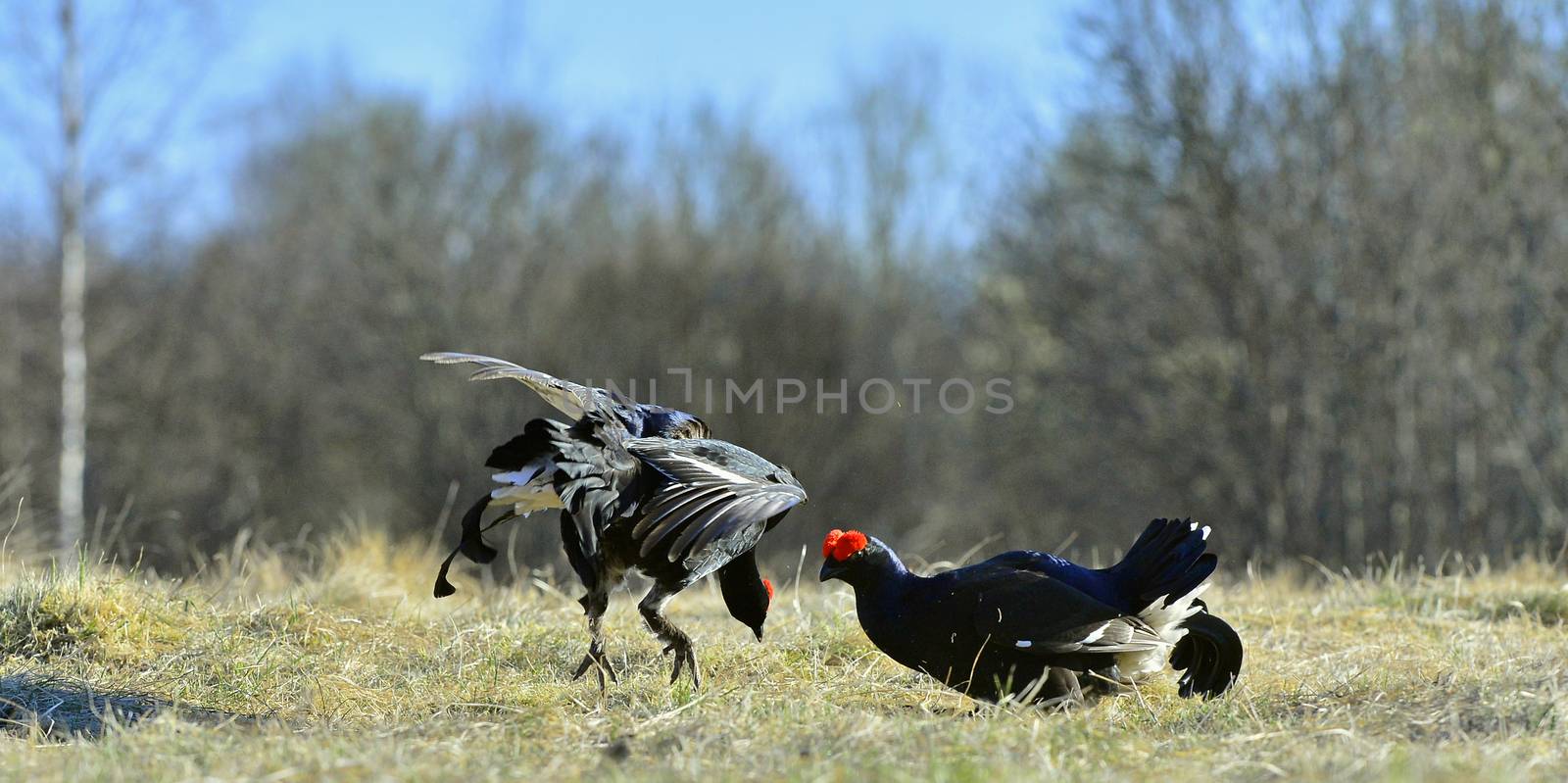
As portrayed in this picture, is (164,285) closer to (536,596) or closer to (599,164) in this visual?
(599,164)

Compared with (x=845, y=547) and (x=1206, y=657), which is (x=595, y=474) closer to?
(x=845, y=547)

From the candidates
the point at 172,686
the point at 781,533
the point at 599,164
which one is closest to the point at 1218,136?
the point at 781,533

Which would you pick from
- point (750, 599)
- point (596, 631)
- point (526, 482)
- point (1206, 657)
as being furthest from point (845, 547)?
point (1206, 657)

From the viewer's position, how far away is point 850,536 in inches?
176

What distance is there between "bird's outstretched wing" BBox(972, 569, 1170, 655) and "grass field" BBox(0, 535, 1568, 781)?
0.22 m

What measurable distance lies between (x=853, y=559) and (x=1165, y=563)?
3.52 feet

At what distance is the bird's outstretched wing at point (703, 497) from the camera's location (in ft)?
13.9

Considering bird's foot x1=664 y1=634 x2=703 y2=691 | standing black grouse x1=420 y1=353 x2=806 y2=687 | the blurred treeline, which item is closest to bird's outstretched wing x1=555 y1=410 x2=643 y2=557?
standing black grouse x1=420 y1=353 x2=806 y2=687

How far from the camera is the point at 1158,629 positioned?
447cm

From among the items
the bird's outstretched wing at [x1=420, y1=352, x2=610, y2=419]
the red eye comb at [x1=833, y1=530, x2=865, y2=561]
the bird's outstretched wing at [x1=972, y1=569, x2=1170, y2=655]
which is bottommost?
the bird's outstretched wing at [x1=972, y1=569, x2=1170, y2=655]

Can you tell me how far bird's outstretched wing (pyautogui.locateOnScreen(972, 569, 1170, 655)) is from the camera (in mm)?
4277

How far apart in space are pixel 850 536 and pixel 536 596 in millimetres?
2288

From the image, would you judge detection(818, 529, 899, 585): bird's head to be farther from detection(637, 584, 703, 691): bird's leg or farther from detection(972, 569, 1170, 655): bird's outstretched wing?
detection(637, 584, 703, 691): bird's leg

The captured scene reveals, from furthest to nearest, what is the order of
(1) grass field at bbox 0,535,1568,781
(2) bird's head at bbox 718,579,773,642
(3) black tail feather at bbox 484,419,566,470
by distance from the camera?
(2) bird's head at bbox 718,579,773,642
(3) black tail feather at bbox 484,419,566,470
(1) grass field at bbox 0,535,1568,781
